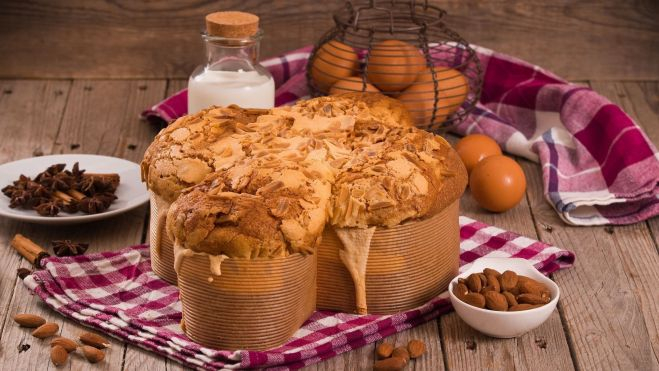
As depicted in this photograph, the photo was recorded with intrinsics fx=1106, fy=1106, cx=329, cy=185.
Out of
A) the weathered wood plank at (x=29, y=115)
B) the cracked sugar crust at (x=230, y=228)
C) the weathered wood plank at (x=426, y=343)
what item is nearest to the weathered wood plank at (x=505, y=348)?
the weathered wood plank at (x=426, y=343)

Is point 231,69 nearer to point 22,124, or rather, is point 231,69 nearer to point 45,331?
point 22,124

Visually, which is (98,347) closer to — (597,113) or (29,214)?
(29,214)

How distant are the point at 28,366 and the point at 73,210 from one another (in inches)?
19.4

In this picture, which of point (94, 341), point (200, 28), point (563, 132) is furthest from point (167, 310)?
point (200, 28)

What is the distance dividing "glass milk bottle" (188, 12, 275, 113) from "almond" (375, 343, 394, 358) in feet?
2.43

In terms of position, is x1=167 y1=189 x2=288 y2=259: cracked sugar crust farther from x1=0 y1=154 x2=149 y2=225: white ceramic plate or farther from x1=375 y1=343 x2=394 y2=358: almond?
x1=0 y1=154 x2=149 y2=225: white ceramic plate

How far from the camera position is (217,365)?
1.62 metres

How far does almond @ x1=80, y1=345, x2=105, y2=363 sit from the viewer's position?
5.43 ft

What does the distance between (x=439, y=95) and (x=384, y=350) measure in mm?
894

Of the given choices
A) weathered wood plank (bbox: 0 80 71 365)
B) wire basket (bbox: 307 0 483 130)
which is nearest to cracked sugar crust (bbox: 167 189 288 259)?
weathered wood plank (bbox: 0 80 71 365)

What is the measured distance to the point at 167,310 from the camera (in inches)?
70.3

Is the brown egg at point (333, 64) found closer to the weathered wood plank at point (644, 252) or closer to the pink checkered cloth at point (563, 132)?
the pink checkered cloth at point (563, 132)

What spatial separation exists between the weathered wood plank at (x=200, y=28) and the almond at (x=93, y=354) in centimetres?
147

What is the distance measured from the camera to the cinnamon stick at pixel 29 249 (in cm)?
197
